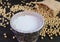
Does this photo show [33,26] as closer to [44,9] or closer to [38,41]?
[38,41]

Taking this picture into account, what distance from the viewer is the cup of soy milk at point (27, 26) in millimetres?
736

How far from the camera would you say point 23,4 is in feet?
3.33

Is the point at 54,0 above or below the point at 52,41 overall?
above

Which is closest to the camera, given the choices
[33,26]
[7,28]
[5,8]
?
[33,26]

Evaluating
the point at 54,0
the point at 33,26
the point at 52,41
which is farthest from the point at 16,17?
the point at 54,0

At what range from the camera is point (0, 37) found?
84 centimetres

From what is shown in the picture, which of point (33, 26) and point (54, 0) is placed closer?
point (33, 26)

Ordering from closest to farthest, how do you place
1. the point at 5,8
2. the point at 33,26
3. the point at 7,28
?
the point at 33,26 → the point at 7,28 → the point at 5,8

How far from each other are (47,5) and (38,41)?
220 mm

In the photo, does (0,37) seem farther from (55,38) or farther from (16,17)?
(55,38)

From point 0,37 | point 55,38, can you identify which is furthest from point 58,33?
point 0,37

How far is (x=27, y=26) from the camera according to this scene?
2.49 feet

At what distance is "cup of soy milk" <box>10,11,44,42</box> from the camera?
0.74 meters

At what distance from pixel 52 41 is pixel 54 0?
279 mm
